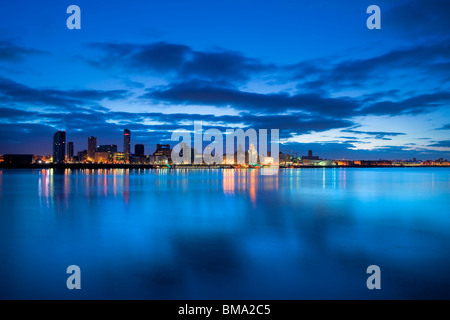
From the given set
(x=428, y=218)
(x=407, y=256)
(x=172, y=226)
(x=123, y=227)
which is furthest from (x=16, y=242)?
(x=428, y=218)

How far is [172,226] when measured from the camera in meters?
13.7

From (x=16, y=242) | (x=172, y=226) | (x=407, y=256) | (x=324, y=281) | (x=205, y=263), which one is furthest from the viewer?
(x=172, y=226)

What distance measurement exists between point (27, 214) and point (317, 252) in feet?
50.1

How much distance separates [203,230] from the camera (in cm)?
1285

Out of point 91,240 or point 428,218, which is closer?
point 91,240

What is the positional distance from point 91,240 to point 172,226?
360 cm

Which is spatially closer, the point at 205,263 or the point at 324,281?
the point at 324,281

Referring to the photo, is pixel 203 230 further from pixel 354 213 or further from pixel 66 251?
pixel 354 213
